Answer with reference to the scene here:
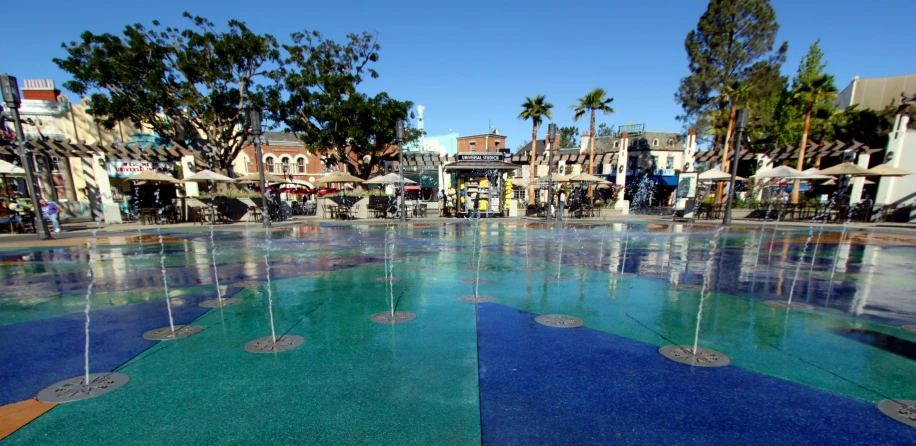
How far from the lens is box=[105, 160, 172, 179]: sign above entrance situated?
70.1 feet

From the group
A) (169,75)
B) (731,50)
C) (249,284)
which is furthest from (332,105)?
(731,50)

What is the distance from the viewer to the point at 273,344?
155 inches

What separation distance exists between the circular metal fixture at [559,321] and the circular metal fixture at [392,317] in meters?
1.65

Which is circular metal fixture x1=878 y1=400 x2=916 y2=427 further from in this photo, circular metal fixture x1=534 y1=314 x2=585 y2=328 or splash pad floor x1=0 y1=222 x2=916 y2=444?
circular metal fixture x1=534 y1=314 x2=585 y2=328

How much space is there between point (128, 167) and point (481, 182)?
21075 millimetres

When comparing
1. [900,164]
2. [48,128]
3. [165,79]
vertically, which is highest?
[165,79]

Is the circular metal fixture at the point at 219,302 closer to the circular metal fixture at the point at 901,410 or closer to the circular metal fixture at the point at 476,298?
the circular metal fixture at the point at 476,298

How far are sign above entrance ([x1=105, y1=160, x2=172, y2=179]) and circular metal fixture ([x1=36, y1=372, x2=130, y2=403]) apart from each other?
23.2 meters

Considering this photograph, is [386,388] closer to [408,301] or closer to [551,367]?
[551,367]

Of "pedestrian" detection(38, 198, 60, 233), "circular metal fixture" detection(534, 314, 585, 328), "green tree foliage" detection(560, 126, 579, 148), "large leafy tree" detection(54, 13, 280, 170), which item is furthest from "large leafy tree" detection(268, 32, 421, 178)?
"green tree foliage" detection(560, 126, 579, 148)

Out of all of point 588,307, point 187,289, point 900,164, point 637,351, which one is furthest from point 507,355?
point 900,164

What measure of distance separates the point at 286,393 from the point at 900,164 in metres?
28.5

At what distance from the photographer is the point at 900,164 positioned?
18.3 m

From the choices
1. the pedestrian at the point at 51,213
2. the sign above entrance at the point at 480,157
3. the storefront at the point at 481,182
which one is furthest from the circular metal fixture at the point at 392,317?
the pedestrian at the point at 51,213
